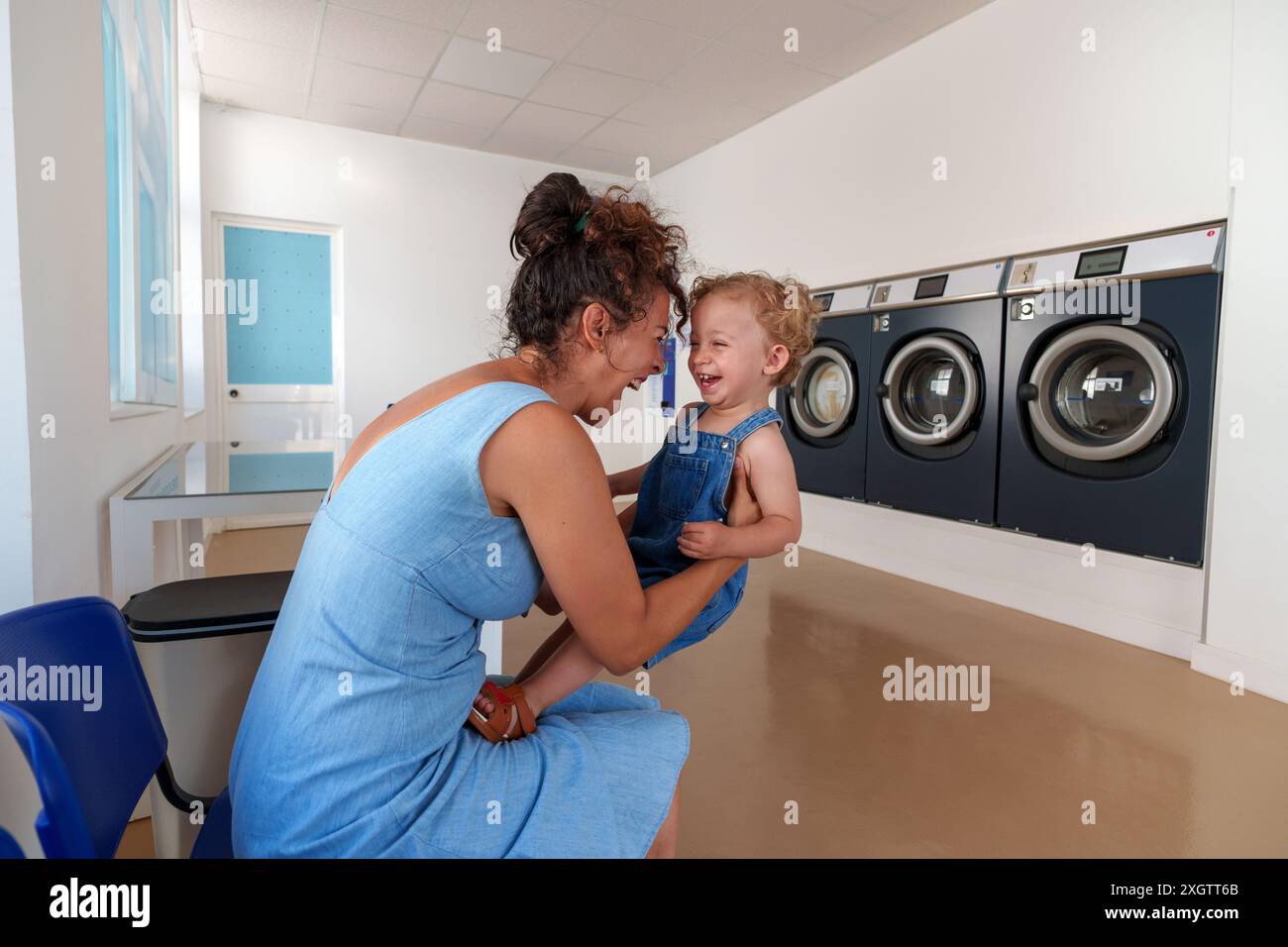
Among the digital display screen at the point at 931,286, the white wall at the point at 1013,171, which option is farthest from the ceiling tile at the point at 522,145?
the digital display screen at the point at 931,286

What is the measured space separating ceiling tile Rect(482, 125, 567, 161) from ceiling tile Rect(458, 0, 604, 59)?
136 centimetres

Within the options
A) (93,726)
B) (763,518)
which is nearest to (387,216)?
(763,518)

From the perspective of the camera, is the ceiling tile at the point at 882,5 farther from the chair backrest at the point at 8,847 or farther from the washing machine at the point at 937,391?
the chair backrest at the point at 8,847

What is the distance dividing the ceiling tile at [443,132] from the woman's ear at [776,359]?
4717mm

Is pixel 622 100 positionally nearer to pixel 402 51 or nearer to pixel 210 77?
pixel 402 51

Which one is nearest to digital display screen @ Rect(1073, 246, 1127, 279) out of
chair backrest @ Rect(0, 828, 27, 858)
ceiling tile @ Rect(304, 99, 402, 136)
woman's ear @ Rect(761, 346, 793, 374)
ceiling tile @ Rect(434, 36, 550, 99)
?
woman's ear @ Rect(761, 346, 793, 374)

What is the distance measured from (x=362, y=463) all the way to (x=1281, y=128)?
3.05 m

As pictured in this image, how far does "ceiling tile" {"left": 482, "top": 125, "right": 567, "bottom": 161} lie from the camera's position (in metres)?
5.61

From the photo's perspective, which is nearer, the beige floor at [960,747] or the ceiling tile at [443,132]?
the beige floor at [960,747]

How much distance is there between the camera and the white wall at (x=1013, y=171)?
2846 millimetres

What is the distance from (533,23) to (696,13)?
827mm

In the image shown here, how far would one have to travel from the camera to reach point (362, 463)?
84cm
